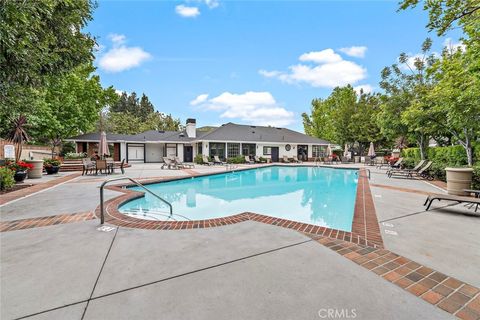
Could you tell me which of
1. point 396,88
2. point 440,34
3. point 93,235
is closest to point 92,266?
point 93,235

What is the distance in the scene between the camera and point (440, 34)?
19.9 ft

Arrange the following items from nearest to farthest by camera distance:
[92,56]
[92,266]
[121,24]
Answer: [92,266], [92,56], [121,24]

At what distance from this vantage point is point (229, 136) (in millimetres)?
24109

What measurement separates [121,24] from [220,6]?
600 cm

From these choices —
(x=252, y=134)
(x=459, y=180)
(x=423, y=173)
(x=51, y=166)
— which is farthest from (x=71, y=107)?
(x=423, y=173)

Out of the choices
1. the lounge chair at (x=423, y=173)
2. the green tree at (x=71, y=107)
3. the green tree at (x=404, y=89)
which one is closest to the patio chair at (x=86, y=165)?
the green tree at (x=71, y=107)

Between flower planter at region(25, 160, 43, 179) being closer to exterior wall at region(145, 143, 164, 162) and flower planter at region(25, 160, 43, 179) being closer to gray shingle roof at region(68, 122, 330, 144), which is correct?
gray shingle roof at region(68, 122, 330, 144)

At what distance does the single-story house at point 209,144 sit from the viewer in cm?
2306

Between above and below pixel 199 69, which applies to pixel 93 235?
below

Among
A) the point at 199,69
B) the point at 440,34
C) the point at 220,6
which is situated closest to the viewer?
the point at 440,34

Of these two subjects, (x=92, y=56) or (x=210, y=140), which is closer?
(x=92, y=56)

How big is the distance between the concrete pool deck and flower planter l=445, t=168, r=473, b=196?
11.0ft

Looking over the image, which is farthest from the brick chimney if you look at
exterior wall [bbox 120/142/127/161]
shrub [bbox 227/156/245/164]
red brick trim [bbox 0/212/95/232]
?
red brick trim [bbox 0/212/95/232]

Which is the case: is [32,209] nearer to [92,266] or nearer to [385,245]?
[92,266]
